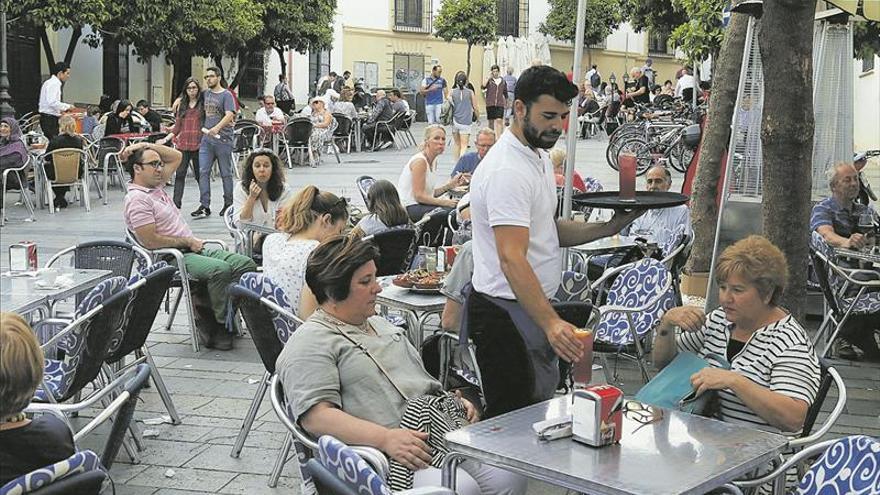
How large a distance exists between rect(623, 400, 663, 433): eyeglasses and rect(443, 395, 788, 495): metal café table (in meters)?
0.02

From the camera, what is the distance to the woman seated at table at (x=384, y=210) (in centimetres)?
684

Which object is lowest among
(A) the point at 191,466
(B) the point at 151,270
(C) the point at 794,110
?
(A) the point at 191,466

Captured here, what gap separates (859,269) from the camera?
273 inches

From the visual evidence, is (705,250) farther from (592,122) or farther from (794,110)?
(592,122)

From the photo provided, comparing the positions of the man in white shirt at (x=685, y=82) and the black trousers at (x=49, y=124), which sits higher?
the man in white shirt at (x=685, y=82)

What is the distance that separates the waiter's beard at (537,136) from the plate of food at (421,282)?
6.18 ft

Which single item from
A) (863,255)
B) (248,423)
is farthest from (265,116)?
(248,423)

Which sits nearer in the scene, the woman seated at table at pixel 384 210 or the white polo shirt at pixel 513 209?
the white polo shirt at pixel 513 209

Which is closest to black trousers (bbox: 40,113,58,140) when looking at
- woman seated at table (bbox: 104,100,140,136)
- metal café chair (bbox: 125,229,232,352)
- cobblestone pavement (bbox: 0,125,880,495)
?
woman seated at table (bbox: 104,100,140,136)

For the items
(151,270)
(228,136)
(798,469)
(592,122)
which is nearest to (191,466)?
(151,270)

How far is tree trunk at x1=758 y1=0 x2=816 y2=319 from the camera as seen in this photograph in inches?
188

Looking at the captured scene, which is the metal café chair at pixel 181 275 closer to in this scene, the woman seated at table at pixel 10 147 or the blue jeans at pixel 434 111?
the woman seated at table at pixel 10 147

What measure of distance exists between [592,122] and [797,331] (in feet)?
87.9

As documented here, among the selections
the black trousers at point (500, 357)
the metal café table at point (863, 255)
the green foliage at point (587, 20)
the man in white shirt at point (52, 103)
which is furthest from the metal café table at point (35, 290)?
the green foliage at point (587, 20)
